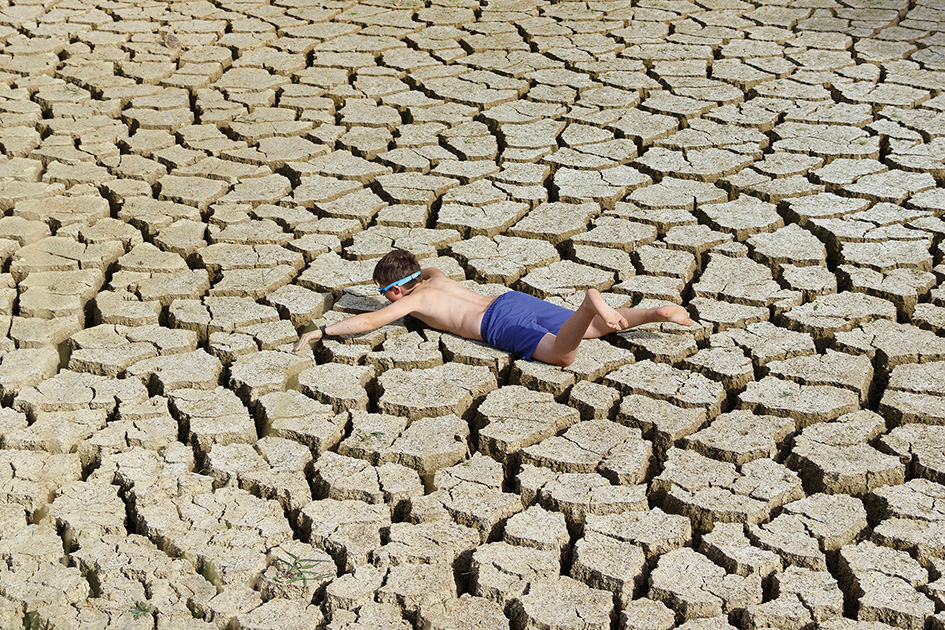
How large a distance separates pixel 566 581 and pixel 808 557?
65cm

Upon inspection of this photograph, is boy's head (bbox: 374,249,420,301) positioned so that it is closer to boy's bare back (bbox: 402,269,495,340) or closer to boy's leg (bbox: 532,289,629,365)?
boy's bare back (bbox: 402,269,495,340)

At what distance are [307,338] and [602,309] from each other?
3.52 feet

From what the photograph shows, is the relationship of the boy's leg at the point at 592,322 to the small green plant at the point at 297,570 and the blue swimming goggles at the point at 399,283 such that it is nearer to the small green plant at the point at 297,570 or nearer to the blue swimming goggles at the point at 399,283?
the blue swimming goggles at the point at 399,283

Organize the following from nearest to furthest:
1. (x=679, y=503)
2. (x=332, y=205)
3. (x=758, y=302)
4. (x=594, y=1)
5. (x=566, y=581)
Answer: (x=566, y=581), (x=679, y=503), (x=758, y=302), (x=332, y=205), (x=594, y=1)

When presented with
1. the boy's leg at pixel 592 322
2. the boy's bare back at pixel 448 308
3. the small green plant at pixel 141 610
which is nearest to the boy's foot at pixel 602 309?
the boy's leg at pixel 592 322

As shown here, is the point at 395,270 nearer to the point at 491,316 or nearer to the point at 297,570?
the point at 491,316

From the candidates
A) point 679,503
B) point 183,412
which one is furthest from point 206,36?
point 679,503

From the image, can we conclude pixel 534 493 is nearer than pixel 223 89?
Yes

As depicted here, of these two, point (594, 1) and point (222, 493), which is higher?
point (594, 1)

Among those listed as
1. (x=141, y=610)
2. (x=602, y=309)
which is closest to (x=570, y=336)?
(x=602, y=309)

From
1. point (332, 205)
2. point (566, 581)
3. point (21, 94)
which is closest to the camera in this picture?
point (566, 581)

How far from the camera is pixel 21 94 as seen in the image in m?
6.35

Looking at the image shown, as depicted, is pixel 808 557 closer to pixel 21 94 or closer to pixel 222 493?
pixel 222 493

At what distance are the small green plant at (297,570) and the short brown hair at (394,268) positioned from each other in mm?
1420
